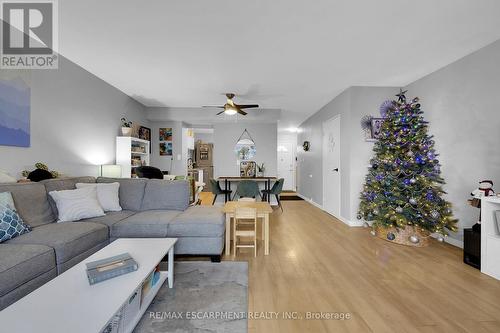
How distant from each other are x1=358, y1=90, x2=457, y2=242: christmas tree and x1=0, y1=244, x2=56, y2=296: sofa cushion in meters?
3.81

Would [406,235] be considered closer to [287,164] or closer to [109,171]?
[109,171]

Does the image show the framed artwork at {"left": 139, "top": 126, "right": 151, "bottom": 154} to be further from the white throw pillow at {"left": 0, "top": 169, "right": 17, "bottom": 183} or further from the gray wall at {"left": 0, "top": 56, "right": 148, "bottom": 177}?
the white throw pillow at {"left": 0, "top": 169, "right": 17, "bottom": 183}

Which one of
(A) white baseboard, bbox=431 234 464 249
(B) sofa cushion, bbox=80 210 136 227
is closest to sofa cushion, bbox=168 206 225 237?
(B) sofa cushion, bbox=80 210 136 227

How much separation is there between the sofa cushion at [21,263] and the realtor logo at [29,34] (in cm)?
210

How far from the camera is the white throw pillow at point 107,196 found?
2.66 meters

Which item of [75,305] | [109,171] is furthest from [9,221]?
[109,171]

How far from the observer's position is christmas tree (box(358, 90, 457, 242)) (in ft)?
9.36

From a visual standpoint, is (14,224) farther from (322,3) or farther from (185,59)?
(322,3)

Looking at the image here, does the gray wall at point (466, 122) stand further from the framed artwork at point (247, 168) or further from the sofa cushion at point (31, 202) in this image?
the sofa cushion at point (31, 202)

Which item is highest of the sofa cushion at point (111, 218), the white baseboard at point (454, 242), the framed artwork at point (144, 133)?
the framed artwork at point (144, 133)

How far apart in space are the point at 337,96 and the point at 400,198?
2.37 meters

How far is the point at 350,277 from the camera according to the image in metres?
2.11

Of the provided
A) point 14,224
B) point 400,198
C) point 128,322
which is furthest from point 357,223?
point 14,224

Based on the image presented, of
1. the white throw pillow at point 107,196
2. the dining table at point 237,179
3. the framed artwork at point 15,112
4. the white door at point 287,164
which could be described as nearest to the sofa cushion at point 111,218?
the white throw pillow at point 107,196
